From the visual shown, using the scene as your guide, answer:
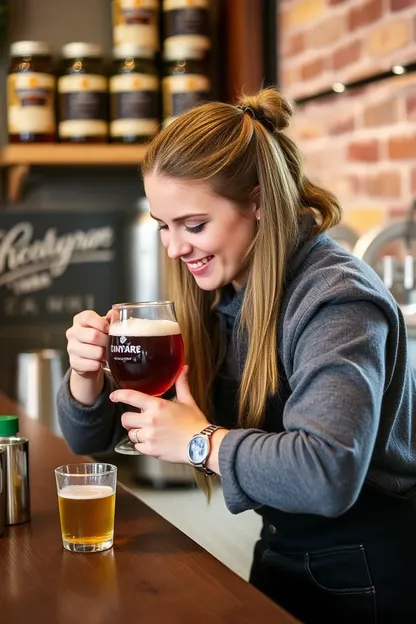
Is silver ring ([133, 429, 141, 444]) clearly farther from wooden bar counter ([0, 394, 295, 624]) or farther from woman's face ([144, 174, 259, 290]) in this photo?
woman's face ([144, 174, 259, 290])

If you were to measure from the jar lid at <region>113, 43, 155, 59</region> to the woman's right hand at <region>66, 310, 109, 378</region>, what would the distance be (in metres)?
1.75

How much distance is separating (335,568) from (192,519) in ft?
5.70

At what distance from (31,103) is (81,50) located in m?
0.22

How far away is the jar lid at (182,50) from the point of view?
2.99 m

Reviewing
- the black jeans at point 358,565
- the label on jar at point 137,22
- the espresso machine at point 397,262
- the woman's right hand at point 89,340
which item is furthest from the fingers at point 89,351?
the label on jar at point 137,22

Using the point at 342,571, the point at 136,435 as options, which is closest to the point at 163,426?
the point at 136,435

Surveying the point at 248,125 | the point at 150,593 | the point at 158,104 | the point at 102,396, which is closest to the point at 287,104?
the point at 248,125

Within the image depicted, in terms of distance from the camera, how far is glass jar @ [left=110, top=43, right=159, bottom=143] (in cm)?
295

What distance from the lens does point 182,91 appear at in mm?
2990

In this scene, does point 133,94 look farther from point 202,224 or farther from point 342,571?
point 342,571

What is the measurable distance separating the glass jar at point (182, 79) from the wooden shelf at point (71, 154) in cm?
16

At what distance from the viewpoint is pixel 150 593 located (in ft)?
3.10

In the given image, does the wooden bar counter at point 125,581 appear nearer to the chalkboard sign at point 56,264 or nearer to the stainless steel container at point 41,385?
the stainless steel container at point 41,385

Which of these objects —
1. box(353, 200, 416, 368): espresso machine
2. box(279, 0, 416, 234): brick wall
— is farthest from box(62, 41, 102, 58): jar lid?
box(353, 200, 416, 368): espresso machine
